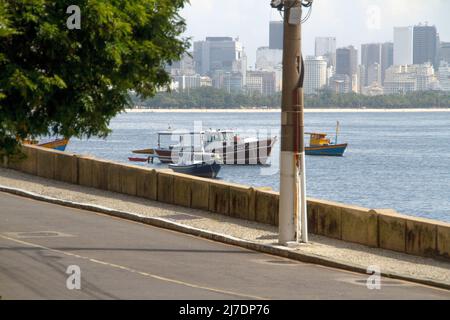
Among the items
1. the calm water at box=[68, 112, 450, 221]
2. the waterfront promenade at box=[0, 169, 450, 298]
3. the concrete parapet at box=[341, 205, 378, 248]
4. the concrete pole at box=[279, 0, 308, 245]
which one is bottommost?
the calm water at box=[68, 112, 450, 221]

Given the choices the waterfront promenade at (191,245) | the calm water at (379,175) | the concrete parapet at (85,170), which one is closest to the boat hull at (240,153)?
the calm water at (379,175)

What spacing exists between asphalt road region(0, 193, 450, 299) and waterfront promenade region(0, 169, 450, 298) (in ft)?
0.08

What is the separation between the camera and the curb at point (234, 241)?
773 inches

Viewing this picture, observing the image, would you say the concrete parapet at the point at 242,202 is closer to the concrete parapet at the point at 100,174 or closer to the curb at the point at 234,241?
the curb at the point at 234,241

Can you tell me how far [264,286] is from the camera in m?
18.0

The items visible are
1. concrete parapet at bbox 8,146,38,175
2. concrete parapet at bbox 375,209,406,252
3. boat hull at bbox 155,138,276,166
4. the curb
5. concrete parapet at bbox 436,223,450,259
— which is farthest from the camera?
boat hull at bbox 155,138,276,166

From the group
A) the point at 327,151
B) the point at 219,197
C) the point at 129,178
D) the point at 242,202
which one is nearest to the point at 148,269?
the point at 242,202

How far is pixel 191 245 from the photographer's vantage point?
2319 centimetres

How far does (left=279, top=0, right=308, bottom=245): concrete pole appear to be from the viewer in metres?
23.0

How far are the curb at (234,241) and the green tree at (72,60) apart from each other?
4.59 metres

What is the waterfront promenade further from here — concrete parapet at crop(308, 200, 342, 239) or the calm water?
the calm water

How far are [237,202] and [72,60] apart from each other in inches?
387

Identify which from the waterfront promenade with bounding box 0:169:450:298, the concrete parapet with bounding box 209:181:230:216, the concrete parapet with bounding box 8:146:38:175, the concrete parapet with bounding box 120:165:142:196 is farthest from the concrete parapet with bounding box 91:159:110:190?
the concrete parapet with bounding box 209:181:230:216

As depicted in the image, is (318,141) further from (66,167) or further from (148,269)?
(148,269)
